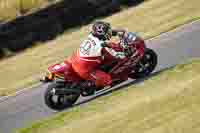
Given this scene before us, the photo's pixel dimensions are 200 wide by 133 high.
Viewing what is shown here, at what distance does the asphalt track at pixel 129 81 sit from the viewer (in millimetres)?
15750

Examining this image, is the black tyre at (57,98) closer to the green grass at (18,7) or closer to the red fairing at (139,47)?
the red fairing at (139,47)

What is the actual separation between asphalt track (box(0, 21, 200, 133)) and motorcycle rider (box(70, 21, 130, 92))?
1.42 ft

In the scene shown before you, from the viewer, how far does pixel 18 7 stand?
25.4 metres

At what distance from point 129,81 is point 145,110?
3.94m

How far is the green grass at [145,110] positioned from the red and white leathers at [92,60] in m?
0.85

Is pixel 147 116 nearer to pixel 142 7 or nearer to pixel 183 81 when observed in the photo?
pixel 183 81

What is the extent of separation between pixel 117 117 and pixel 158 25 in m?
9.51

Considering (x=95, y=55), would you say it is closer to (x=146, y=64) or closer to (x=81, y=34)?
(x=146, y=64)

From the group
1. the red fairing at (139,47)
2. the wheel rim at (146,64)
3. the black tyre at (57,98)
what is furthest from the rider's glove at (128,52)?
the black tyre at (57,98)

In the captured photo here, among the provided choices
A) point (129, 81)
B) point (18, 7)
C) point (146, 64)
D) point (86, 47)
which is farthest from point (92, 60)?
point (18, 7)

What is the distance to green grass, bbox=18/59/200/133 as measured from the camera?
1138 cm

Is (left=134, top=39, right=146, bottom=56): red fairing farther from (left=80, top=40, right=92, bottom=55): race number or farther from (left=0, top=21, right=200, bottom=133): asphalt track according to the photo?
(left=80, top=40, right=92, bottom=55): race number

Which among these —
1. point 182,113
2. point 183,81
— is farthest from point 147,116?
point 183,81

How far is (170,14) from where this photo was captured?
2241 cm
